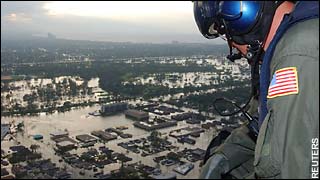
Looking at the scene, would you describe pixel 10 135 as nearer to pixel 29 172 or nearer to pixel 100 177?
pixel 29 172

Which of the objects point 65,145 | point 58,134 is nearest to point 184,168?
point 65,145

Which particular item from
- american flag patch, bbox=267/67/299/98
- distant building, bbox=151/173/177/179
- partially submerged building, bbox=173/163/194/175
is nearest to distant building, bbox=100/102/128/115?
partially submerged building, bbox=173/163/194/175

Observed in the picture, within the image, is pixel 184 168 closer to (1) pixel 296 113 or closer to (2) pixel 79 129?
(2) pixel 79 129

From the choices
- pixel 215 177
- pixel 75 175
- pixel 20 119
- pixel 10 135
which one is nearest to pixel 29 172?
pixel 75 175

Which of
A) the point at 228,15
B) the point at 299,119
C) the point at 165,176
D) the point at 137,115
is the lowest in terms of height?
the point at 165,176

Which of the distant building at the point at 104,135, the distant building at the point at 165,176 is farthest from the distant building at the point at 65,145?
the distant building at the point at 165,176

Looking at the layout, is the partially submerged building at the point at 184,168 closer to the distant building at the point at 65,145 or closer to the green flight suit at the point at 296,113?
the distant building at the point at 65,145
